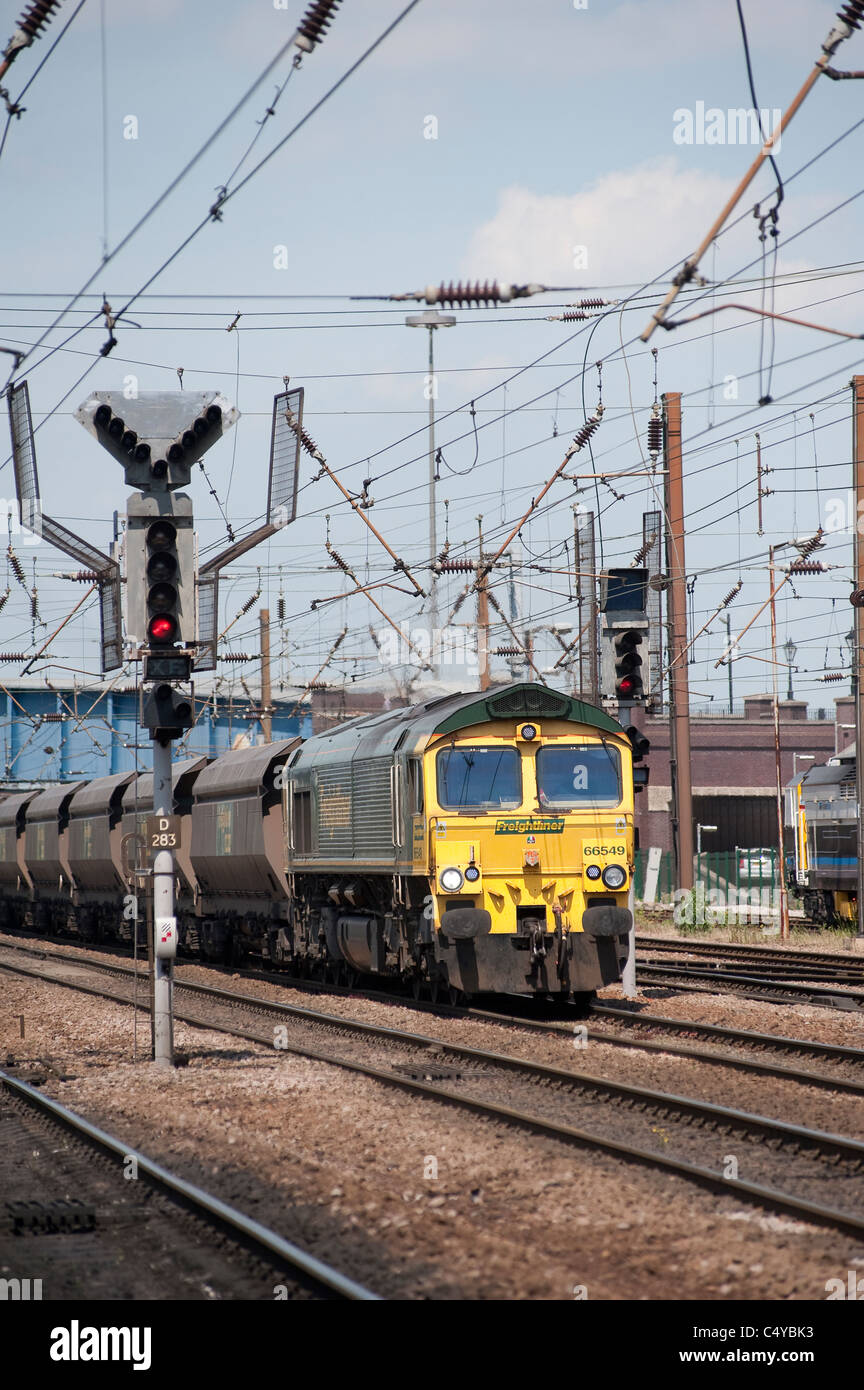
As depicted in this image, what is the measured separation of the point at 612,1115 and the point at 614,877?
21.1ft

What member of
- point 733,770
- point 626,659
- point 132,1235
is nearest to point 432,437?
point 626,659

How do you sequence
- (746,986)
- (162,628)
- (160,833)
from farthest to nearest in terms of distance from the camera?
1. (746,986)
2. (160,833)
3. (162,628)

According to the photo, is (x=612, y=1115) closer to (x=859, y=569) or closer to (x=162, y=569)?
(x=162, y=569)

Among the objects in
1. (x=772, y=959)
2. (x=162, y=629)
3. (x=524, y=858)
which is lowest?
(x=772, y=959)

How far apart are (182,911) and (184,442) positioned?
61.1 feet

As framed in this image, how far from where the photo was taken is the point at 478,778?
18.4 metres

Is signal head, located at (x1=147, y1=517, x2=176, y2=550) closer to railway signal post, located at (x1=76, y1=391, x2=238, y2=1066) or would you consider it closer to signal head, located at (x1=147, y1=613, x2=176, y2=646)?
railway signal post, located at (x1=76, y1=391, x2=238, y2=1066)

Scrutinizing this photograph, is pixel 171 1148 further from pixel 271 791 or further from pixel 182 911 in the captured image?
pixel 182 911

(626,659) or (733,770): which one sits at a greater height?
(626,659)

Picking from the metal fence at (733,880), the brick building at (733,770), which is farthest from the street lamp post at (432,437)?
the brick building at (733,770)

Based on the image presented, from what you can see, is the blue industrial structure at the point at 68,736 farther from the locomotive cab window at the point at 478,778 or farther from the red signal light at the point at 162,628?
the red signal light at the point at 162,628

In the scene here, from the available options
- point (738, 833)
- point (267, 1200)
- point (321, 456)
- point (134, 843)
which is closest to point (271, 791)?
point (321, 456)

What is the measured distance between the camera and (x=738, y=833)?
61.0 meters

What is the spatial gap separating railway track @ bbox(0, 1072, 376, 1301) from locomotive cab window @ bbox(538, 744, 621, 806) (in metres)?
8.52
